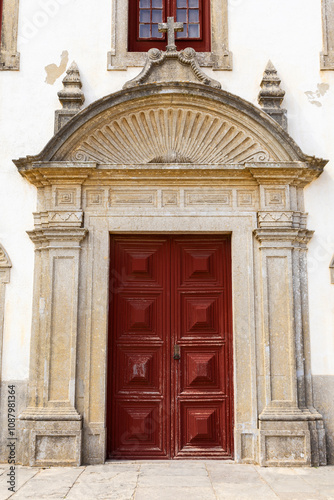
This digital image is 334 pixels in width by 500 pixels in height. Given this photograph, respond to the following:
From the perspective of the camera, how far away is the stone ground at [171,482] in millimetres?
4617

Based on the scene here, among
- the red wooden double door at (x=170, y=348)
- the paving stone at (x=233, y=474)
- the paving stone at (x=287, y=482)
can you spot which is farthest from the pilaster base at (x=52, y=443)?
the paving stone at (x=287, y=482)

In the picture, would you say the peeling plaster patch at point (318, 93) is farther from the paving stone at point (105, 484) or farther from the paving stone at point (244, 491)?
the paving stone at point (105, 484)

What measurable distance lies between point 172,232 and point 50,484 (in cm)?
294

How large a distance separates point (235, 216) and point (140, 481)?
3.02 meters

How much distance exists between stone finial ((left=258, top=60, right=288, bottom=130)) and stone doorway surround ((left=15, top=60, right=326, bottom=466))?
0.89 feet

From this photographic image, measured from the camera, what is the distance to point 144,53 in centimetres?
661

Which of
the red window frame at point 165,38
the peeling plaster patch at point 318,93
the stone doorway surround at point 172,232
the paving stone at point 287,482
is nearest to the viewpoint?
the paving stone at point 287,482

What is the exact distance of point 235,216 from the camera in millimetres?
6219

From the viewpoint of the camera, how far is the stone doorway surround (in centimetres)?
579

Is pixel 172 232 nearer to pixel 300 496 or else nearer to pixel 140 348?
pixel 140 348

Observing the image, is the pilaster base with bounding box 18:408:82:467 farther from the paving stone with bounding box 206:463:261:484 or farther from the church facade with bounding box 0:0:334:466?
the paving stone with bounding box 206:463:261:484

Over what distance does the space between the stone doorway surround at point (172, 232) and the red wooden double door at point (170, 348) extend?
0.75 ft

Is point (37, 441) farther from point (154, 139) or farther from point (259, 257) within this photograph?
point (154, 139)

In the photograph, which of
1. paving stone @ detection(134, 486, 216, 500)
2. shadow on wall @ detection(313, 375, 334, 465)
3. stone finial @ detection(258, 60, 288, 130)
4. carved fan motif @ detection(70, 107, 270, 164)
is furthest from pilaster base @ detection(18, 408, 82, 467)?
stone finial @ detection(258, 60, 288, 130)
